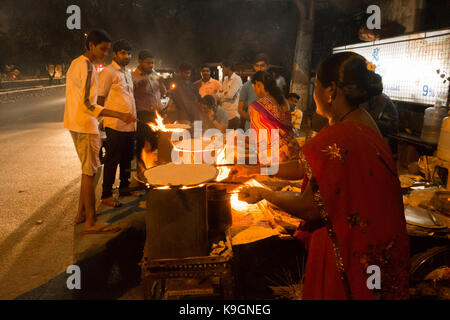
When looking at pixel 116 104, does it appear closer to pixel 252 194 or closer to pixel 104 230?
pixel 104 230

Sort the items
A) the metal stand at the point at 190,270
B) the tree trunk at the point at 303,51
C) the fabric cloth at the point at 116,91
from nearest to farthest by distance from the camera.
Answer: the metal stand at the point at 190,270 → the fabric cloth at the point at 116,91 → the tree trunk at the point at 303,51

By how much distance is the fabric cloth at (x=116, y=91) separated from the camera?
5.31 meters

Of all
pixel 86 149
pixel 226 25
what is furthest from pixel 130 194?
pixel 226 25

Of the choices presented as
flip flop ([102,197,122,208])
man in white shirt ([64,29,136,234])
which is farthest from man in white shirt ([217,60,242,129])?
man in white shirt ([64,29,136,234])

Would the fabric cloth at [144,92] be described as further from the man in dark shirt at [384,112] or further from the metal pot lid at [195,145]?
the man in dark shirt at [384,112]

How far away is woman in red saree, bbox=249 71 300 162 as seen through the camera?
14.2 feet

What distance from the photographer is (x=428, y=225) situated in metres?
3.21

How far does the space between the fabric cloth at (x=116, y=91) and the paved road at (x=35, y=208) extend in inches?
64.8

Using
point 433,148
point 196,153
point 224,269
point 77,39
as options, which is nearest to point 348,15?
point 433,148

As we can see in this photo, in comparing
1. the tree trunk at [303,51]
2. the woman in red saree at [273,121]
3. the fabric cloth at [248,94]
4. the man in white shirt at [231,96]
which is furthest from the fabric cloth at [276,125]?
the tree trunk at [303,51]

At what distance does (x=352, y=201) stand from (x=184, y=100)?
6.03 meters

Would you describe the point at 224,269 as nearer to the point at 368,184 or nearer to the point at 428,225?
the point at 368,184
